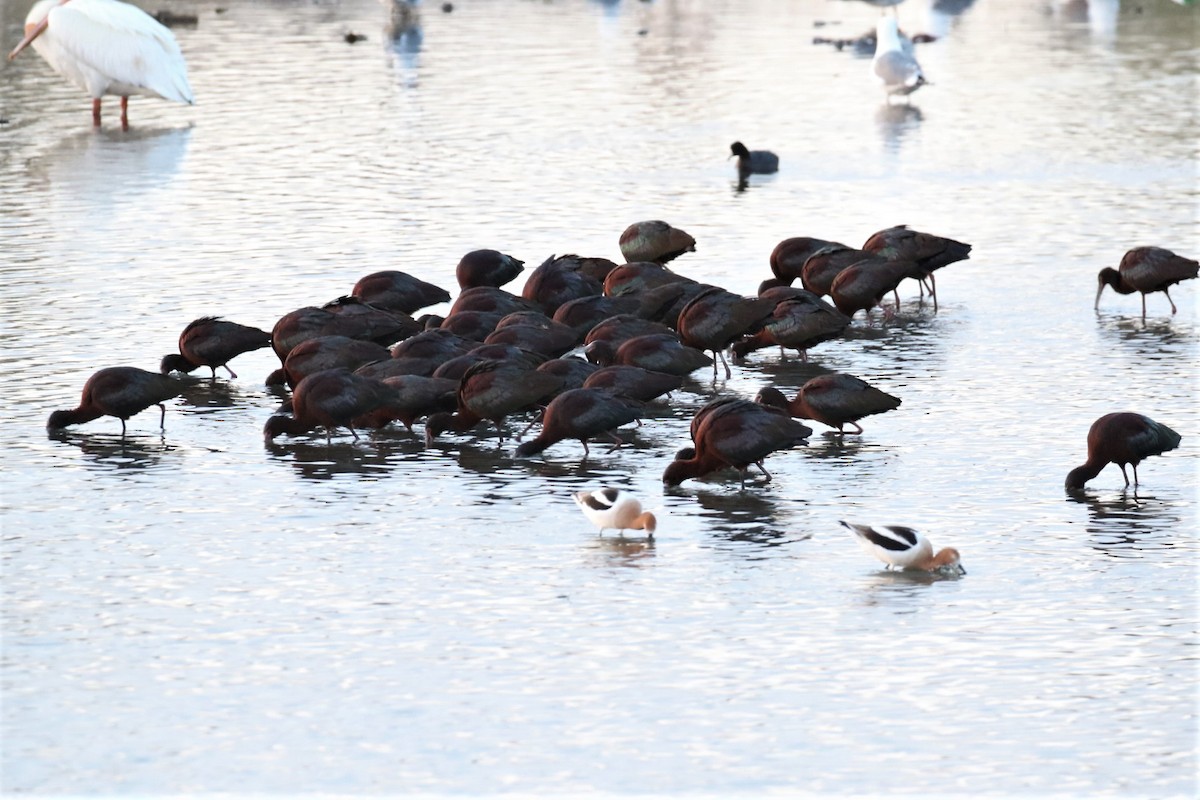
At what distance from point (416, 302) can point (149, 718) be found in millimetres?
8475

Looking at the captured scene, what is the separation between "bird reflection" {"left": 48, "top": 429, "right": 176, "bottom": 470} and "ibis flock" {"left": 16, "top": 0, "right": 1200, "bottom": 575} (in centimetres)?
17

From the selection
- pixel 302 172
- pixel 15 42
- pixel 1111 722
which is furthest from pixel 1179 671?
pixel 15 42

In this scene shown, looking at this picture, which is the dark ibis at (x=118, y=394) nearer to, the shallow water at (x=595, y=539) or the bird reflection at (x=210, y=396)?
the shallow water at (x=595, y=539)

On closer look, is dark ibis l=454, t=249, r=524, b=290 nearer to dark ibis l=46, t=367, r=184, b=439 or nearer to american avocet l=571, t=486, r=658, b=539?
dark ibis l=46, t=367, r=184, b=439

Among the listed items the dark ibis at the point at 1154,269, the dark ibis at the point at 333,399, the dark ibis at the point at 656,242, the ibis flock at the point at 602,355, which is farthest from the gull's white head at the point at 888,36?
the dark ibis at the point at 333,399

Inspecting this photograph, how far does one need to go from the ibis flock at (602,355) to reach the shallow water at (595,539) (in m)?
0.25

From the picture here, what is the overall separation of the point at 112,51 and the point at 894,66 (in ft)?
44.1

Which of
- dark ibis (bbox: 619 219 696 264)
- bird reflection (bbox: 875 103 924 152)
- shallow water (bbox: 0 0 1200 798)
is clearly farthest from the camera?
bird reflection (bbox: 875 103 924 152)

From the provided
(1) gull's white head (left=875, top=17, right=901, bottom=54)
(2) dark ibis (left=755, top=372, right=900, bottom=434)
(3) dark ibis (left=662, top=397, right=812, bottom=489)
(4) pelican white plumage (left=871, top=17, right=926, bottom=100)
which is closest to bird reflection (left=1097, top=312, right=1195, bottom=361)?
(2) dark ibis (left=755, top=372, right=900, bottom=434)

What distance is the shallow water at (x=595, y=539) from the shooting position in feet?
28.8

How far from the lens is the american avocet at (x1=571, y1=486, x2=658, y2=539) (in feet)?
38.2

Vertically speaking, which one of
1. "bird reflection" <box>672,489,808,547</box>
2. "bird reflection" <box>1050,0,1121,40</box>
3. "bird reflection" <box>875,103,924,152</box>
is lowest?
"bird reflection" <box>672,489,808,547</box>

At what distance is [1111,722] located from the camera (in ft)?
29.5

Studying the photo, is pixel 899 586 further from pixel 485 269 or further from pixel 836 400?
pixel 485 269
